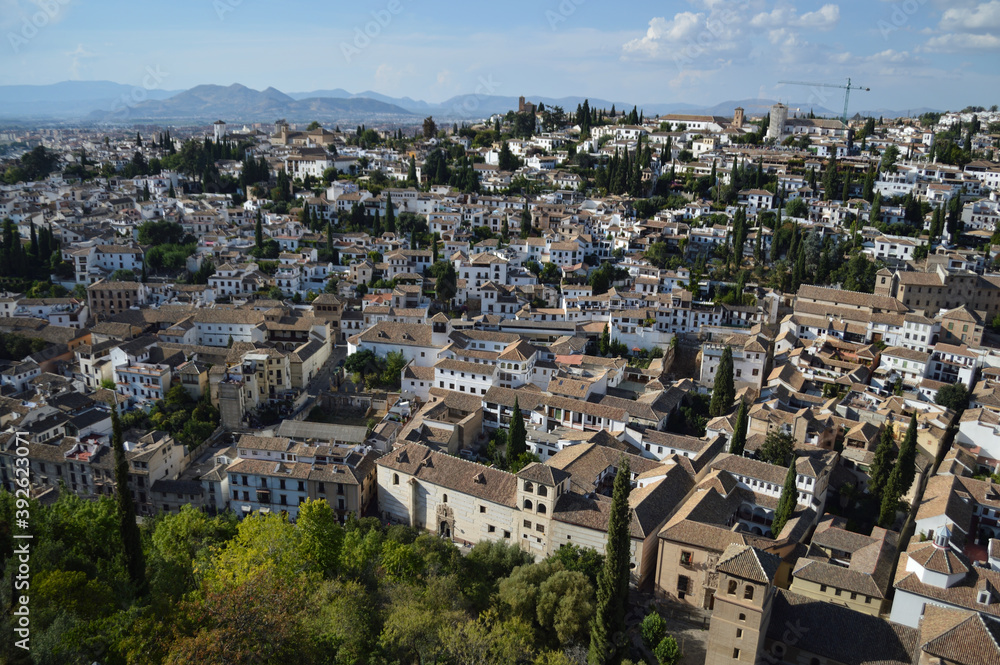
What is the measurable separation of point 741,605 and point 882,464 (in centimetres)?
1275

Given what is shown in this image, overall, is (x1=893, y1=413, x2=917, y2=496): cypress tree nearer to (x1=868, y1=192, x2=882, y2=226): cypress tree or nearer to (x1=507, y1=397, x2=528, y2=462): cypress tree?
(x1=507, y1=397, x2=528, y2=462): cypress tree

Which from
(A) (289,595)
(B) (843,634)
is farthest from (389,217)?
(B) (843,634)

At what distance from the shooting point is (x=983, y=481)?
86.7 ft

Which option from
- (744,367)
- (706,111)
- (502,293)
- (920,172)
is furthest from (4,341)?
(706,111)

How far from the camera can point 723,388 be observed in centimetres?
3256

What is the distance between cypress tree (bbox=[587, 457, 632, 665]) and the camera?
18125mm

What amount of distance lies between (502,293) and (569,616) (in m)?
26.6

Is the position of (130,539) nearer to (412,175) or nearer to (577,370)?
(577,370)

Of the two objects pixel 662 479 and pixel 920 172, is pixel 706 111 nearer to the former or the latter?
pixel 920 172

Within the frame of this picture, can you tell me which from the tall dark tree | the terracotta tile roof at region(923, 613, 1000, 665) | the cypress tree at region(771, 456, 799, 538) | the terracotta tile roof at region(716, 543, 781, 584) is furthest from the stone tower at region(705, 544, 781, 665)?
the tall dark tree

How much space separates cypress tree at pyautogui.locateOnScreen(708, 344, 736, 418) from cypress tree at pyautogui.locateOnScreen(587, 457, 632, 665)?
15.9m

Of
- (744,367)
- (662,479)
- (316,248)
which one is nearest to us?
(662,479)

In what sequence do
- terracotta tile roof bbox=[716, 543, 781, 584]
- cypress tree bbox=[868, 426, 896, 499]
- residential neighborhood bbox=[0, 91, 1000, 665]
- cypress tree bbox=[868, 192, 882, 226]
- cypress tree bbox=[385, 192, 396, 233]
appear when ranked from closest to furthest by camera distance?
terracotta tile roof bbox=[716, 543, 781, 584] < residential neighborhood bbox=[0, 91, 1000, 665] < cypress tree bbox=[868, 426, 896, 499] < cypress tree bbox=[868, 192, 882, 226] < cypress tree bbox=[385, 192, 396, 233]

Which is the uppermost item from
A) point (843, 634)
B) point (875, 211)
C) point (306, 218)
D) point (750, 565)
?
point (875, 211)
